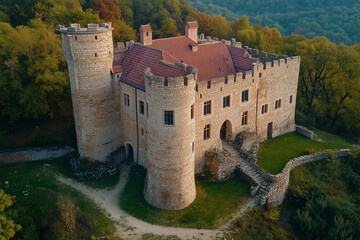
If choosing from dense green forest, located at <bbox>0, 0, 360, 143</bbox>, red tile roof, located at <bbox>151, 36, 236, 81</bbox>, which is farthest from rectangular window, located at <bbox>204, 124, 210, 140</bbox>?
dense green forest, located at <bbox>0, 0, 360, 143</bbox>

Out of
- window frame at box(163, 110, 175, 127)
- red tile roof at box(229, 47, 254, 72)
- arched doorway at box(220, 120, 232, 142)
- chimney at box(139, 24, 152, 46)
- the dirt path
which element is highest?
chimney at box(139, 24, 152, 46)

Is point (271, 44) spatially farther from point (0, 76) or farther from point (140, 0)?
point (0, 76)

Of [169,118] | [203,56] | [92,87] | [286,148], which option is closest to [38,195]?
[92,87]

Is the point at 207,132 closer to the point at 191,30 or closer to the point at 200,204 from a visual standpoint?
the point at 200,204

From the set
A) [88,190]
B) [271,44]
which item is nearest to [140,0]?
[271,44]

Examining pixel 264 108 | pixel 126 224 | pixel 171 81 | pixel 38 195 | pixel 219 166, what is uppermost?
pixel 171 81

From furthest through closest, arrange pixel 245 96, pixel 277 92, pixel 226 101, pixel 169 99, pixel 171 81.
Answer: pixel 277 92, pixel 245 96, pixel 226 101, pixel 169 99, pixel 171 81

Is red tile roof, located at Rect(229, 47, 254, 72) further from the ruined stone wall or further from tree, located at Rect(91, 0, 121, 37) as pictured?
tree, located at Rect(91, 0, 121, 37)
